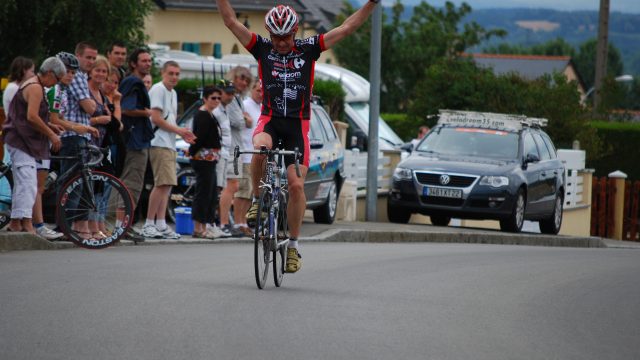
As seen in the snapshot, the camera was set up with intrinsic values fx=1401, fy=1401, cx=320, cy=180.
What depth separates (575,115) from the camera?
119 ft

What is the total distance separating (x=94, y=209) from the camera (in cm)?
1396

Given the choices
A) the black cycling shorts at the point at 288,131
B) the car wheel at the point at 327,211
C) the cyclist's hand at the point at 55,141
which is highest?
the black cycling shorts at the point at 288,131

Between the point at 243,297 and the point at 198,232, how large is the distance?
248 inches

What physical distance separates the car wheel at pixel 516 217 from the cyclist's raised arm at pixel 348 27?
11370mm

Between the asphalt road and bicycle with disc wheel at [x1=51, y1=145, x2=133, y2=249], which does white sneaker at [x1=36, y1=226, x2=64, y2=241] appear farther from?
the asphalt road

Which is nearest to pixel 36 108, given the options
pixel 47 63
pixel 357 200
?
pixel 47 63

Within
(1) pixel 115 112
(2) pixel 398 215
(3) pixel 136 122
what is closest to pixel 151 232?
(3) pixel 136 122

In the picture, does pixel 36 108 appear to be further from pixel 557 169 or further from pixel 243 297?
pixel 557 169

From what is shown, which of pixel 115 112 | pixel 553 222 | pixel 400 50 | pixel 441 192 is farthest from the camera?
pixel 400 50

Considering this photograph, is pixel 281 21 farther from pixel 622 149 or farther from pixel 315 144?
pixel 622 149

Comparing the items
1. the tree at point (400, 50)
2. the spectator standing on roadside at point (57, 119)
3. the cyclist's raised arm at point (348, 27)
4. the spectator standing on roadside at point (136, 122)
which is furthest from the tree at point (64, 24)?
the tree at point (400, 50)

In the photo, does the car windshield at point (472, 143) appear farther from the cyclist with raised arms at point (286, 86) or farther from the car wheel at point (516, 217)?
the cyclist with raised arms at point (286, 86)

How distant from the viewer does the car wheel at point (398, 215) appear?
23219mm

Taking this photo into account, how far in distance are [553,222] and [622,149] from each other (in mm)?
19605
